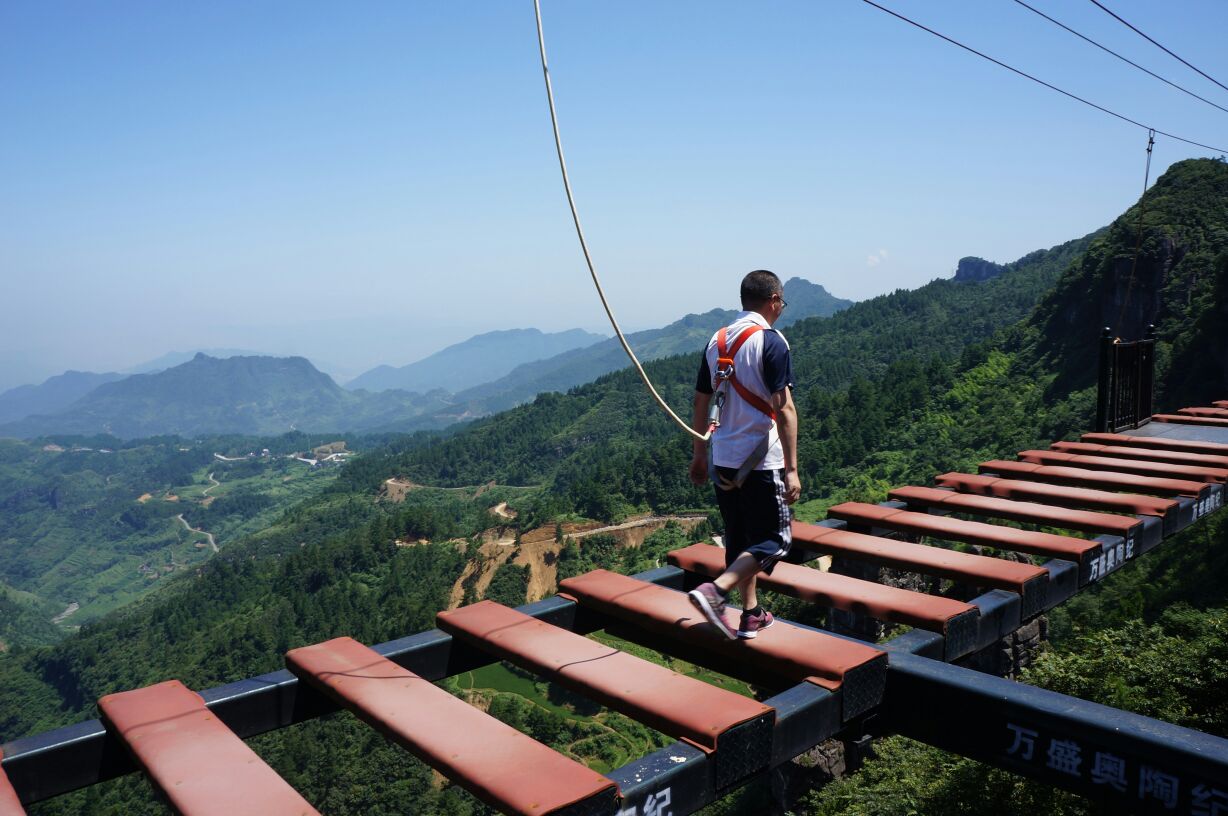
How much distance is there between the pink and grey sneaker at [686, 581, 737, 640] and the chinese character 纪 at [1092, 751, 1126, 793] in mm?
1431

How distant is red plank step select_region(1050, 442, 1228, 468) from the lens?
8.21 metres

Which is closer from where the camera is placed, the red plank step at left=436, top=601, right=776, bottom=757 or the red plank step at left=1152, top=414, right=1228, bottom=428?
the red plank step at left=436, top=601, right=776, bottom=757

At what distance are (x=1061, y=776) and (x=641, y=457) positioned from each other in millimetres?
90381

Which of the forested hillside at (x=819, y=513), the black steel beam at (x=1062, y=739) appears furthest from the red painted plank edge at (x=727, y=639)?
the forested hillside at (x=819, y=513)

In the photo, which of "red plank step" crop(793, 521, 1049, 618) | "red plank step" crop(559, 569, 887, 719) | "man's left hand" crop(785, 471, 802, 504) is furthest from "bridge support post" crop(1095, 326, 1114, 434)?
"red plank step" crop(559, 569, 887, 719)

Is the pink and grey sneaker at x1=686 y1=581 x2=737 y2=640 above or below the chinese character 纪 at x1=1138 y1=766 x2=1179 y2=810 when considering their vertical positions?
above

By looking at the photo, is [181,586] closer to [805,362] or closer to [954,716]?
[805,362]

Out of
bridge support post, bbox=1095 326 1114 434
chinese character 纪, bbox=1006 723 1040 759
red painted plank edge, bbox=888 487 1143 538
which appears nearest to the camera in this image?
chinese character 纪, bbox=1006 723 1040 759

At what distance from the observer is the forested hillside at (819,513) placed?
75.9 feet

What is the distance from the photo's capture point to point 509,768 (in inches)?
107

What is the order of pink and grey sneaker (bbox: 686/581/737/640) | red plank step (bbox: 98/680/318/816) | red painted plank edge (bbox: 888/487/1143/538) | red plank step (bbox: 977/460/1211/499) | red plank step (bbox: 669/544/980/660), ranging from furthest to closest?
red plank step (bbox: 977/460/1211/499) < red painted plank edge (bbox: 888/487/1143/538) < red plank step (bbox: 669/544/980/660) < pink and grey sneaker (bbox: 686/581/737/640) < red plank step (bbox: 98/680/318/816)

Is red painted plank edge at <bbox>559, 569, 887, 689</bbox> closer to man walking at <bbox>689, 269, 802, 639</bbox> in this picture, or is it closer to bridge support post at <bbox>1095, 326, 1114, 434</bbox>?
man walking at <bbox>689, 269, 802, 639</bbox>

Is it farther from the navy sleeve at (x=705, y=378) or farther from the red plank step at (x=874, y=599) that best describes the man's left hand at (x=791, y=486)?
the red plank step at (x=874, y=599)

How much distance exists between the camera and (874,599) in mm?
4320
